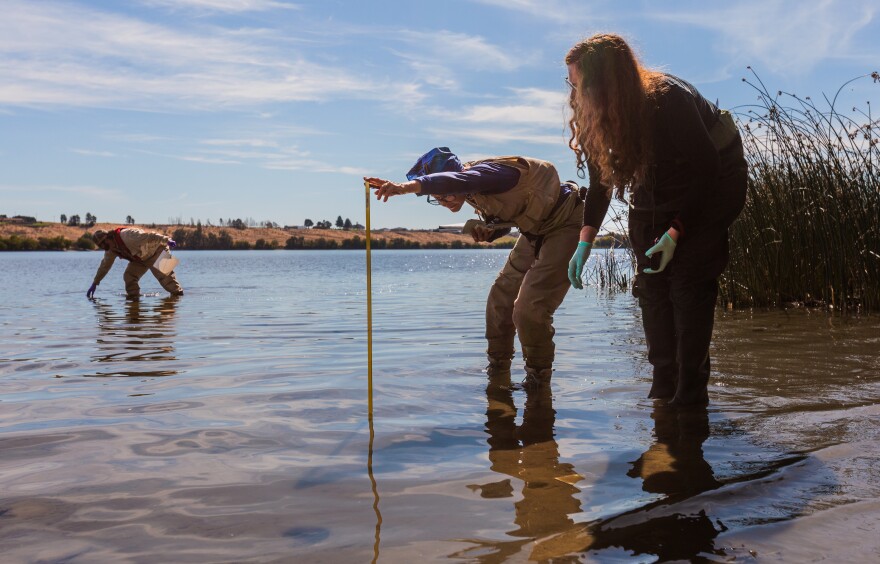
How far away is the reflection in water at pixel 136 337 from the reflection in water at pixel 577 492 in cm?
336

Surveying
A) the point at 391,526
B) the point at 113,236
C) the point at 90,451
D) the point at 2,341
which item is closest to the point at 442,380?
the point at 90,451

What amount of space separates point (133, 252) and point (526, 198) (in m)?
12.7

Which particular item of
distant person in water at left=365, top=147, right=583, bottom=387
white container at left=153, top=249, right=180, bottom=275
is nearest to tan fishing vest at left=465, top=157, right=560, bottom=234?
distant person in water at left=365, top=147, right=583, bottom=387

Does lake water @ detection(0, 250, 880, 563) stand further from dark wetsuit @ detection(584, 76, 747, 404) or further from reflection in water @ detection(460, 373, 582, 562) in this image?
dark wetsuit @ detection(584, 76, 747, 404)

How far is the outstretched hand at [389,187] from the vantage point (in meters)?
4.00

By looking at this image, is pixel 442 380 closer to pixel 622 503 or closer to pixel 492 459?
pixel 492 459

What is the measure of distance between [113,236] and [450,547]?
1459cm

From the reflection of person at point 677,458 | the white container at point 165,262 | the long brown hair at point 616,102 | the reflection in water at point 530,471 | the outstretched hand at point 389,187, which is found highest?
the long brown hair at point 616,102

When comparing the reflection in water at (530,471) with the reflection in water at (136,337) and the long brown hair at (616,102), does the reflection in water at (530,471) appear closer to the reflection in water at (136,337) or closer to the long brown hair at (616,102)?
the long brown hair at (616,102)

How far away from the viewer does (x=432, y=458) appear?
12.2ft

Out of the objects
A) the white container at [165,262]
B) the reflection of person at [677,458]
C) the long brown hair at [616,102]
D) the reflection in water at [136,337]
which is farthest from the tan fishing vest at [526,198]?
the white container at [165,262]

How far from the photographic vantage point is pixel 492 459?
3.70m

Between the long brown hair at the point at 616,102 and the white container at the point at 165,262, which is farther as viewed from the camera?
the white container at the point at 165,262

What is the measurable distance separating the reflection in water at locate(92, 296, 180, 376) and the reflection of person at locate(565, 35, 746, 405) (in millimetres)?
3871
